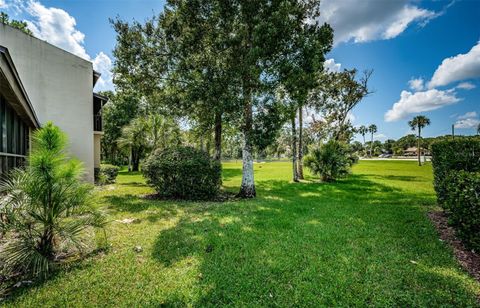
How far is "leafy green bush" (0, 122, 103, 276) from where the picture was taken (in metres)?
3.48

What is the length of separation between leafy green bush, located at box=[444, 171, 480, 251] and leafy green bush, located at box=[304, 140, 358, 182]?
36.3 ft

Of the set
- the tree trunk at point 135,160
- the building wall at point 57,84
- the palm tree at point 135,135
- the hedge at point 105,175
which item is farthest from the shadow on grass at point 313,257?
the tree trunk at point 135,160

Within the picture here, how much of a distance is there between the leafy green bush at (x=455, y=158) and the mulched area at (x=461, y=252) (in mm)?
616

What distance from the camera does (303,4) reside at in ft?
37.7

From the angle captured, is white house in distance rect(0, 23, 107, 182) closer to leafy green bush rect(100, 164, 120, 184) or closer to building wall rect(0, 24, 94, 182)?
building wall rect(0, 24, 94, 182)

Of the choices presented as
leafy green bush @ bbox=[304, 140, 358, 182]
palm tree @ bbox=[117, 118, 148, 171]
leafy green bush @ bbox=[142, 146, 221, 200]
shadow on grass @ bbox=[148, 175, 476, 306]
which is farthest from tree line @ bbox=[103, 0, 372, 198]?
palm tree @ bbox=[117, 118, 148, 171]

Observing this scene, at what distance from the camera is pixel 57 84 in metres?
10.5

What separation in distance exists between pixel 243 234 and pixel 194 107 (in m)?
7.77

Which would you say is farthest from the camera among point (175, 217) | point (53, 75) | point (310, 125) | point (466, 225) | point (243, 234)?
point (310, 125)

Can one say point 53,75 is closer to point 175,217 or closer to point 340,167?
point 175,217

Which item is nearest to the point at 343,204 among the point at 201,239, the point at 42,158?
the point at 201,239

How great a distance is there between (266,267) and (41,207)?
12.9ft

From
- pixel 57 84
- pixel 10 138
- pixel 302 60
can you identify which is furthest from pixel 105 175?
pixel 302 60

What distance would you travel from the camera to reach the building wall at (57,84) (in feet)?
30.7
